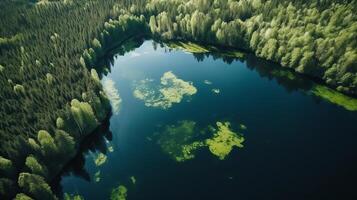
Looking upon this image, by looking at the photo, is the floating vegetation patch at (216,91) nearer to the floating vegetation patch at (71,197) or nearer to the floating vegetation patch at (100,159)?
the floating vegetation patch at (100,159)

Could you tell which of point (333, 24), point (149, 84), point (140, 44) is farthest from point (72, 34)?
point (333, 24)

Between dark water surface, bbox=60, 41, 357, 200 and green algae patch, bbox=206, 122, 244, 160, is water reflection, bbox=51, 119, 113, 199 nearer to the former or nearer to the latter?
dark water surface, bbox=60, 41, 357, 200

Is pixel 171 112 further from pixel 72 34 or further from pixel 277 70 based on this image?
pixel 72 34

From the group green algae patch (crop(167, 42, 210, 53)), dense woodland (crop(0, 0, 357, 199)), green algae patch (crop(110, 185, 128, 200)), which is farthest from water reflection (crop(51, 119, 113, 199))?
green algae patch (crop(167, 42, 210, 53))

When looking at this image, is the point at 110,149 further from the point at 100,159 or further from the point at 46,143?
the point at 46,143

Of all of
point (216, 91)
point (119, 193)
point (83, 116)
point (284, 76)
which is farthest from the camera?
point (284, 76)

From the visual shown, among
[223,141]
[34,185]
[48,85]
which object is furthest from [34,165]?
[223,141]

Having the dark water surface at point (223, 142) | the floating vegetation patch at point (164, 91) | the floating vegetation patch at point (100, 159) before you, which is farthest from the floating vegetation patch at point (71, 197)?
the floating vegetation patch at point (164, 91)
